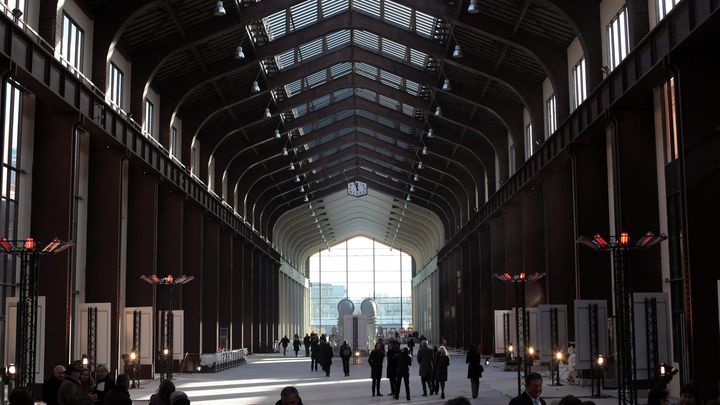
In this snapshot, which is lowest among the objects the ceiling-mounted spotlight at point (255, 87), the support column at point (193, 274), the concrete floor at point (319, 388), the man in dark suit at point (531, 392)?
the concrete floor at point (319, 388)

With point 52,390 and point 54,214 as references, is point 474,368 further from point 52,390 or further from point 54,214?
point 52,390

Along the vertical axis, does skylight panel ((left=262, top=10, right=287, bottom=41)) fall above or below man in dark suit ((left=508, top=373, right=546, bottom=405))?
above

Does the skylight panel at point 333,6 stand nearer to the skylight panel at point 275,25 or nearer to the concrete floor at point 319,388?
the skylight panel at point 275,25

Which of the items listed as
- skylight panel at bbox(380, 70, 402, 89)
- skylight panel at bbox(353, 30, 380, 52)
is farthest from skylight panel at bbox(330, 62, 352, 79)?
skylight panel at bbox(353, 30, 380, 52)

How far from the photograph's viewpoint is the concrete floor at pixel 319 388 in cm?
2583

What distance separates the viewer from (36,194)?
25.0 metres

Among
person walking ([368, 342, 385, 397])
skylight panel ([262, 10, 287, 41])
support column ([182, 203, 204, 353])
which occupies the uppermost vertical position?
skylight panel ([262, 10, 287, 41])

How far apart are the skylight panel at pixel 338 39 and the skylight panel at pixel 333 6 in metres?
2.58

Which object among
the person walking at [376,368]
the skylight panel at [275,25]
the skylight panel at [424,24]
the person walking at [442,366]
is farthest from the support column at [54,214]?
the skylight panel at [424,24]

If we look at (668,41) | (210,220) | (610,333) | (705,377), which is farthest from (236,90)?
(705,377)

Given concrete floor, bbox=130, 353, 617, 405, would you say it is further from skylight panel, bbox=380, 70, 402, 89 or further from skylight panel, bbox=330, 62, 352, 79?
skylight panel, bbox=330, 62, 352, 79

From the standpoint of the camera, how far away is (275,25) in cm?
3759

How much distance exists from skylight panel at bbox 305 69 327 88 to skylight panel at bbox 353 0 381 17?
26.2 ft

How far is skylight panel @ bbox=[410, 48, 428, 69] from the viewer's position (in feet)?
136
